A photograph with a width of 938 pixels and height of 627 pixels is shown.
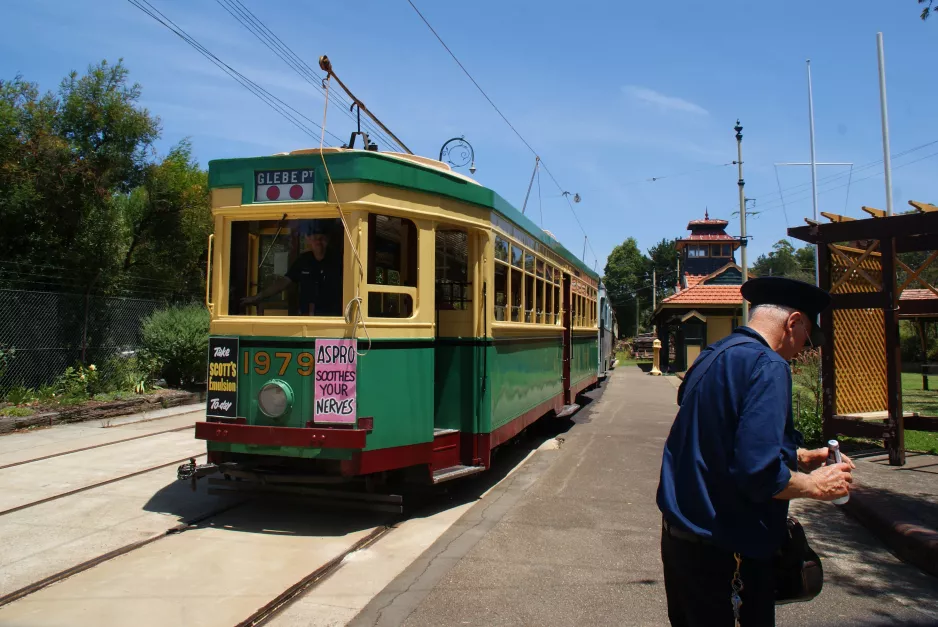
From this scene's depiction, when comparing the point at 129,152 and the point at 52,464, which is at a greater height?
the point at 129,152

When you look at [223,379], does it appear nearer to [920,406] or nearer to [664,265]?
[920,406]

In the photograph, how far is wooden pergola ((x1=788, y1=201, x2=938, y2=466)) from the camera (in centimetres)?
870

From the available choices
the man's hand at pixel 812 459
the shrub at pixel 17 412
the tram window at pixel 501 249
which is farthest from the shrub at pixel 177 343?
the man's hand at pixel 812 459

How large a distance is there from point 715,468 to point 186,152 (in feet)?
67.3

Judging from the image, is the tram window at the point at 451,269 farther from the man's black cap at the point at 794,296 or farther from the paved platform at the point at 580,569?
the man's black cap at the point at 794,296

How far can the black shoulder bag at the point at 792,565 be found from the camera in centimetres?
247

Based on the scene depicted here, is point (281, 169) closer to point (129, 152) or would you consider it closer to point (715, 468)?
point (715, 468)

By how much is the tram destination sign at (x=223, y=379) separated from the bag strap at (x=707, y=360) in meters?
4.49

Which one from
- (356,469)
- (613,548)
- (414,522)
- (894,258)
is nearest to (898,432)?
(894,258)

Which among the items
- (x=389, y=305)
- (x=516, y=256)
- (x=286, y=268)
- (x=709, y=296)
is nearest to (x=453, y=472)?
(x=389, y=305)

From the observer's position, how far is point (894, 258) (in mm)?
8859

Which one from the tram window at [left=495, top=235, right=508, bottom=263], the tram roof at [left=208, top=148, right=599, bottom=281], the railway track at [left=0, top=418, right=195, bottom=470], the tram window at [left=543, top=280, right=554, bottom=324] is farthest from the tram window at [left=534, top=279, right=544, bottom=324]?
the railway track at [left=0, top=418, right=195, bottom=470]

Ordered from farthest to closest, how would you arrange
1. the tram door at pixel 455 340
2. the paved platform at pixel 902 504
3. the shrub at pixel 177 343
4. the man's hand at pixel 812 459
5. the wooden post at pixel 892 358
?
the shrub at pixel 177 343
the wooden post at pixel 892 358
the tram door at pixel 455 340
the paved platform at pixel 902 504
the man's hand at pixel 812 459

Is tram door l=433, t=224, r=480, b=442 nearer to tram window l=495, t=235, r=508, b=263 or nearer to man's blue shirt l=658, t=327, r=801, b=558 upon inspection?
tram window l=495, t=235, r=508, b=263
